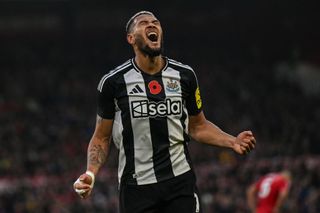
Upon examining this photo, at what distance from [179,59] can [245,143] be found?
23.7 meters

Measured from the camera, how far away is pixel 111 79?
5.60m

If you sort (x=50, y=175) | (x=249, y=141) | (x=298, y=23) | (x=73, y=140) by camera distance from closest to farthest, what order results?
(x=249, y=141)
(x=50, y=175)
(x=73, y=140)
(x=298, y=23)

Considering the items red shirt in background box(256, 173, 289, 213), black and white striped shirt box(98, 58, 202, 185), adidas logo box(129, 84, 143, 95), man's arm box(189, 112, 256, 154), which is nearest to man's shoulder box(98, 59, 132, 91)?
black and white striped shirt box(98, 58, 202, 185)

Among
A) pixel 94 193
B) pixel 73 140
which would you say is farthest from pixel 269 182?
pixel 73 140

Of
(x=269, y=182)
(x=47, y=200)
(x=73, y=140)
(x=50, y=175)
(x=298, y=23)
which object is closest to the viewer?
(x=269, y=182)

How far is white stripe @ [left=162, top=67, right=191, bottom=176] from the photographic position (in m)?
5.59

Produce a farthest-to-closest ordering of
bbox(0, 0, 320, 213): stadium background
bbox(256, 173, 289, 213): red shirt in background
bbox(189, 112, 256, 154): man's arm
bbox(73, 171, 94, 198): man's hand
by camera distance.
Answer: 1. bbox(0, 0, 320, 213): stadium background
2. bbox(256, 173, 289, 213): red shirt in background
3. bbox(189, 112, 256, 154): man's arm
4. bbox(73, 171, 94, 198): man's hand

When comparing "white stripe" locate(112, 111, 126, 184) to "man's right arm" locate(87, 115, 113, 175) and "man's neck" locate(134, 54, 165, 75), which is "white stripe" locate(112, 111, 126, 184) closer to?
"man's right arm" locate(87, 115, 113, 175)

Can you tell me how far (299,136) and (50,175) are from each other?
6.75 m

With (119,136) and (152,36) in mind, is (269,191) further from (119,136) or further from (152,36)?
(152,36)

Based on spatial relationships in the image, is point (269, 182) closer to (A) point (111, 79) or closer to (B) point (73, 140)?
(A) point (111, 79)

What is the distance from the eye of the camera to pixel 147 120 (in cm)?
556

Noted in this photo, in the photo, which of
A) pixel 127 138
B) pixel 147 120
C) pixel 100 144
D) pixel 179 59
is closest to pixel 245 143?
pixel 147 120

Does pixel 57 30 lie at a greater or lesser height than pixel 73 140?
greater
